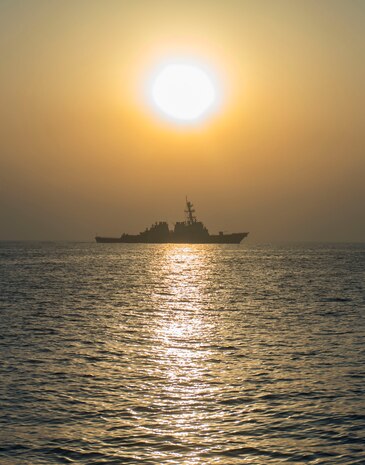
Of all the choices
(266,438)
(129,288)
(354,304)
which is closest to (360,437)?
(266,438)

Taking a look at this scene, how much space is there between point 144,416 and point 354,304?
111 ft

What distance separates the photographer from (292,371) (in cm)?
2177

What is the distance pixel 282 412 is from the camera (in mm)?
16641

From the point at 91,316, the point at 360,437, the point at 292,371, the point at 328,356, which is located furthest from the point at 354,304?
the point at 360,437

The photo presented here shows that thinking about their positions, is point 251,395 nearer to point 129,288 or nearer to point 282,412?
point 282,412

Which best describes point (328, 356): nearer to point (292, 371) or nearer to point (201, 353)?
point (292, 371)

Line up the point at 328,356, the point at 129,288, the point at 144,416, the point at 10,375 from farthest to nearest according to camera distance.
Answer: the point at 129,288, the point at 328,356, the point at 10,375, the point at 144,416

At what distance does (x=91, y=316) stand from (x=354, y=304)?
2065 centimetres

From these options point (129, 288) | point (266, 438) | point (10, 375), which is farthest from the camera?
point (129, 288)

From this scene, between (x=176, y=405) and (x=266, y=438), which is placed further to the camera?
(x=176, y=405)

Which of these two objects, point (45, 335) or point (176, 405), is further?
point (45, 335)

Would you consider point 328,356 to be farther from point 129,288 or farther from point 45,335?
point 129,288

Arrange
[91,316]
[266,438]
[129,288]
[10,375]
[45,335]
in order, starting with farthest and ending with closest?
[129,288], [91,316], [45,335], [10,375], [266,438]

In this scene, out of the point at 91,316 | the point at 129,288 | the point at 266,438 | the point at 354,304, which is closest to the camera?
the point at 266,438
